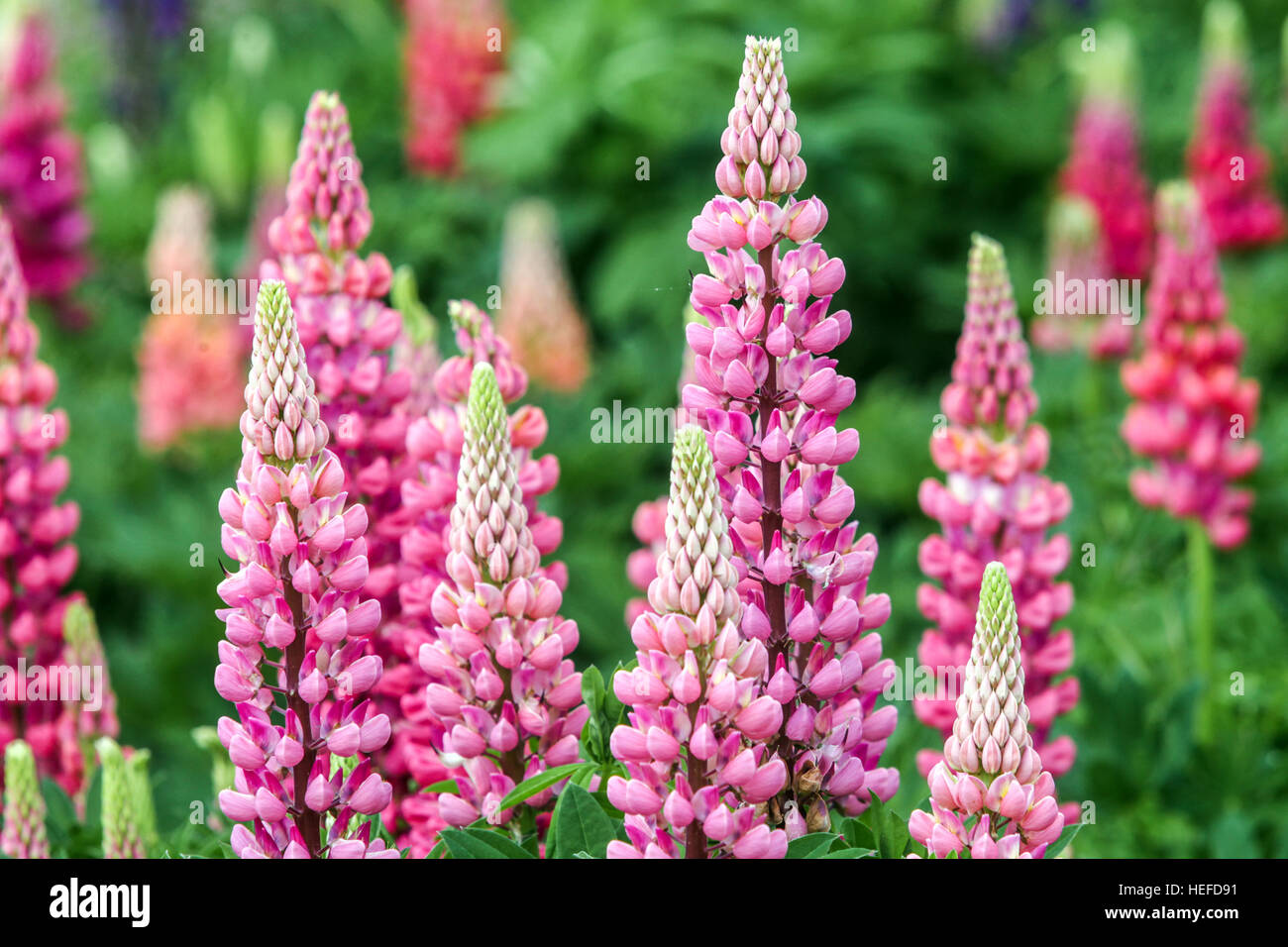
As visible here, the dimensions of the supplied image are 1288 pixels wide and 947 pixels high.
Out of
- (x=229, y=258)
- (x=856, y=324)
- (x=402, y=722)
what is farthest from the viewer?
(x=229, y=258)

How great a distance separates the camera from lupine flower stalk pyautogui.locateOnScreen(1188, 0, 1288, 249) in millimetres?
4930

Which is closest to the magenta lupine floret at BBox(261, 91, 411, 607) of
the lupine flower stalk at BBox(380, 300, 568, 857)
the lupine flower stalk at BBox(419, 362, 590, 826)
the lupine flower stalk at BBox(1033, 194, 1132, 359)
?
the lupine flower stalk at BBox(380, 300, 568, 857)

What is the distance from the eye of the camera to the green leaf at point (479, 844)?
1310 millimetres

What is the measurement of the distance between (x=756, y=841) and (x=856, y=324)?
210 inches

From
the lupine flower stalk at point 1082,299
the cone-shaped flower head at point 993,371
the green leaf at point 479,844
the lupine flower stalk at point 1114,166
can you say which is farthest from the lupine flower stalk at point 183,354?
the green leaf at point 479,844

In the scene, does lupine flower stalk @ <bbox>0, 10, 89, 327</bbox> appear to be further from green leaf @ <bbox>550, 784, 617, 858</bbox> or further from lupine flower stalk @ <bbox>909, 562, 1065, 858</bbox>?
lupine flower stalk @ <bbox>909, 562, 1065, 858</bbox>

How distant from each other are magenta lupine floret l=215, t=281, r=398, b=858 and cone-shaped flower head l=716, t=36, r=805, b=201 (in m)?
0.40

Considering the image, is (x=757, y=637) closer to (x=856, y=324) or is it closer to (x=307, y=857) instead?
(x=307, y=857)

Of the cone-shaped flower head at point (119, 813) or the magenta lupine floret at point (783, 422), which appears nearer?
the magenta lupine floret at point (783, 422)

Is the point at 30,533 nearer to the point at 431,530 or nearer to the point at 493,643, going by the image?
the point at 431,530

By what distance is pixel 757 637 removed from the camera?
1.32m

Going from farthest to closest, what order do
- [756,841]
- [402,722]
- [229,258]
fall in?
[229,258] → [402,722] → [756,841]

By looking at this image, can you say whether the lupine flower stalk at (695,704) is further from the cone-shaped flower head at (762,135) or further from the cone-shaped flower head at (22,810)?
the cone-shaped flower head at (22,810)
